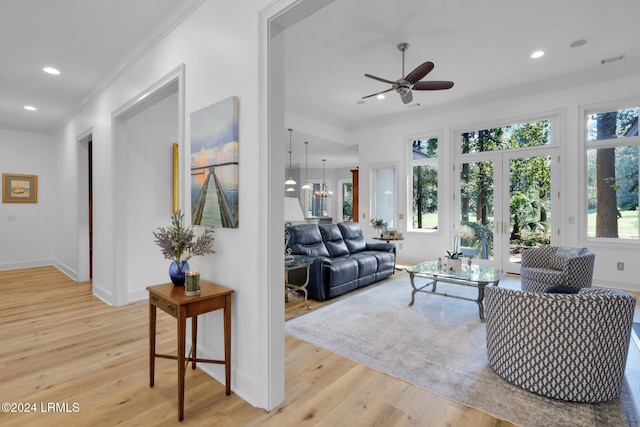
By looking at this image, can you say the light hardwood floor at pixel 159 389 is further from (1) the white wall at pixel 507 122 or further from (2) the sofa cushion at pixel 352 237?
(1) the white wall at pixel 507 122

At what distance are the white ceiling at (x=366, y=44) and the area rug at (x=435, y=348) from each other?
3237 millimetres

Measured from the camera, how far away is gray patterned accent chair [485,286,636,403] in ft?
6.55

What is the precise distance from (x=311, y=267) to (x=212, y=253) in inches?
79.4

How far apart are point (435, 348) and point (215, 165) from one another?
244cm

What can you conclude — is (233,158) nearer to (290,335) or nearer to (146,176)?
(290,335)

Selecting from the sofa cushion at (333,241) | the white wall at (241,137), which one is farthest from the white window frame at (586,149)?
the white wall at (241,137)

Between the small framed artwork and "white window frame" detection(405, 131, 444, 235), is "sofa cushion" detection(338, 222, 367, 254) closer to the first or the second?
"white window frame" detection(405, 131, 444, 235)

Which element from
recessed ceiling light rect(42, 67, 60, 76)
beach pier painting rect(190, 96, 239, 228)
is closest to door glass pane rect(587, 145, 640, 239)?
beach pier painting rect(190, 96, 239, 228)

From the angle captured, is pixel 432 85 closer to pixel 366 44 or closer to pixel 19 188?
pixel 366 44

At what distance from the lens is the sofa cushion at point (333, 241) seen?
5254 millimetres

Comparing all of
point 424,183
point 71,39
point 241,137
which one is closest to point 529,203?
point 424,183

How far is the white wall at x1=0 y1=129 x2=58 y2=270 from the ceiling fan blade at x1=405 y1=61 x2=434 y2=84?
7.50 metres

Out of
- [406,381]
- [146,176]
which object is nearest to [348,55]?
[146,176]

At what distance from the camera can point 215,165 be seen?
7.72ft
